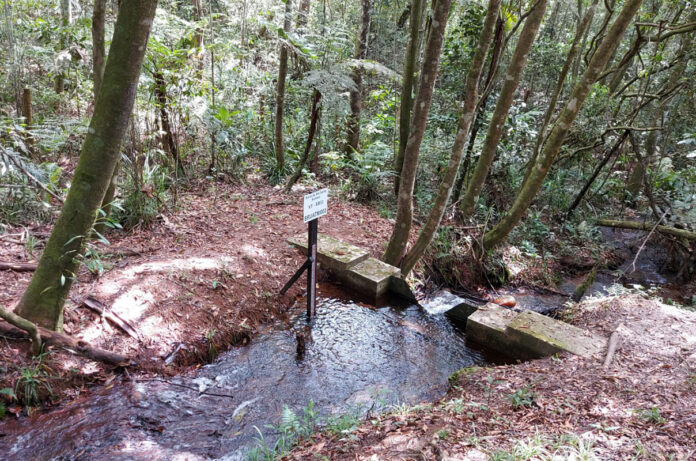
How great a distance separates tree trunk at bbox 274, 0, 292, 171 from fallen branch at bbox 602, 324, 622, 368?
7341mm

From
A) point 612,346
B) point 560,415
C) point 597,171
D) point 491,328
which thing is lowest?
point 491,328

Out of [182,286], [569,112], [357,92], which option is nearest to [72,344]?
[182,286]

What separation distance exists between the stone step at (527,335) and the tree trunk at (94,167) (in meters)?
4.60

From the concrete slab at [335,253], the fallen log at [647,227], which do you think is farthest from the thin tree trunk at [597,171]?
the concrete slab at [335,253]

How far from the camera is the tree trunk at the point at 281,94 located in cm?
853

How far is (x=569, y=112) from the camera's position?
5.73 m

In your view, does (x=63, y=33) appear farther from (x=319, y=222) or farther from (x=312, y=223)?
(x=312, y=223)

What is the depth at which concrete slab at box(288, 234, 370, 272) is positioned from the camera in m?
6.40

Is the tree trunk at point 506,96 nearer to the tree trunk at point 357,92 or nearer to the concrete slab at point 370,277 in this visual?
the concrete slab at point 370,277

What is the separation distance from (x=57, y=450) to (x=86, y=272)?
2361 millimetres

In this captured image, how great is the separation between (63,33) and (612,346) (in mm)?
10460

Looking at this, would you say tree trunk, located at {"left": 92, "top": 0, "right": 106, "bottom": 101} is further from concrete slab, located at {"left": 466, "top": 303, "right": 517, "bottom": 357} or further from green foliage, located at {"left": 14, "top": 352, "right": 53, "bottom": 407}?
concrete slab, located at {"left": 466, "top": 303, "right": 517, "bottom": 357}

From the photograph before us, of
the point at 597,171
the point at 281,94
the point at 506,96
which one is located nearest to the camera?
the point at 506,96

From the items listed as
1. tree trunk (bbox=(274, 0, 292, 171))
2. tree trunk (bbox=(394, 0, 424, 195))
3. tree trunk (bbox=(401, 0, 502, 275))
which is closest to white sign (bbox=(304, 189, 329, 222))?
tree trunk (bbox=(401, 0, 502, 275))
